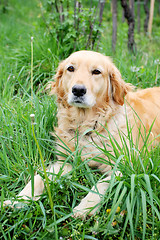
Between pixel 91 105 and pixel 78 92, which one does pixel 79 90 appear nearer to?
pixel 78 92

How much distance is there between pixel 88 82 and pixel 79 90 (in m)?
0.13

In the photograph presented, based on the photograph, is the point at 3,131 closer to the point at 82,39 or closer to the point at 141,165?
the point at 141,165

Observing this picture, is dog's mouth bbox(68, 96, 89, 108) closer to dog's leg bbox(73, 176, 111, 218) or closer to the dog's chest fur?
the dog's chest fur

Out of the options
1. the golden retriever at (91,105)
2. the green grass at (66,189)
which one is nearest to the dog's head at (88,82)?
the golden retriever at (91,105)

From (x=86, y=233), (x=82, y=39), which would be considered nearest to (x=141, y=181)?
(x=86, y=233)

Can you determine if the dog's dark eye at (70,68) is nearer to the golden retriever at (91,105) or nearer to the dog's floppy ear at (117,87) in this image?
the golden retriever at (91,105)

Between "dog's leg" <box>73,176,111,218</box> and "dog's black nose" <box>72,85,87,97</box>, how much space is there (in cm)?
73

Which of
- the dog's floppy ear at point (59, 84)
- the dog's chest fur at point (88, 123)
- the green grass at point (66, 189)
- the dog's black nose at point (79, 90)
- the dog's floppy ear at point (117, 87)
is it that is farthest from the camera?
the dog's floppy ear at point (59, 84)

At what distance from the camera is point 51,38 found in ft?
12.7

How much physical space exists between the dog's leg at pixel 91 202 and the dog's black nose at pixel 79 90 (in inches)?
28.8

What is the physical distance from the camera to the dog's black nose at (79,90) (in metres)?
2.09

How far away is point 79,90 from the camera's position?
6.88ft

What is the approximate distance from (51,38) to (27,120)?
6.23 ft

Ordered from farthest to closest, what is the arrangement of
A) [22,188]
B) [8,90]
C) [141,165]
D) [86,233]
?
[8,90] → [22,188] → [141,165] → [86,233]
